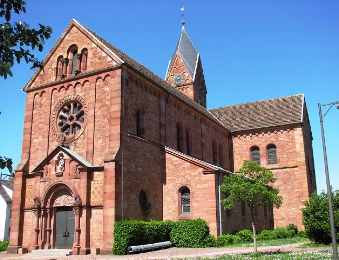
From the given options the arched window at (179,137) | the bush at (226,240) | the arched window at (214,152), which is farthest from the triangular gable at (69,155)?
the arched window at (214,152)

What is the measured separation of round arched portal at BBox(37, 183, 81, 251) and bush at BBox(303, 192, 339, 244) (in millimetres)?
13964

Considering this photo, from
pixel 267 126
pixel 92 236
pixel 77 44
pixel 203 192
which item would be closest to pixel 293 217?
pixel 267 126

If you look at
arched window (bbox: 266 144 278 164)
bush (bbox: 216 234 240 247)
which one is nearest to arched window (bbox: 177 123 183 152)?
bush (bbox: 216 234 240 247)

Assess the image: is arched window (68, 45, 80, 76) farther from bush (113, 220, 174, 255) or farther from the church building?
bush (113, 220, 174, 255)

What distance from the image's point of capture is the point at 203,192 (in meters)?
27.3

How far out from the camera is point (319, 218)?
2303 cm

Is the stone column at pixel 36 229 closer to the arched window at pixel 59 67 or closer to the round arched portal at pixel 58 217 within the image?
the round arched portal at pixel 58 217

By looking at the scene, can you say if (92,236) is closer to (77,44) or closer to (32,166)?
(32,166)

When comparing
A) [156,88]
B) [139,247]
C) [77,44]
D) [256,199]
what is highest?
[77,44]

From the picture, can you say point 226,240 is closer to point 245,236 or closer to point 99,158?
point 245,236

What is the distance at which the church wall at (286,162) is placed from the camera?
134ft

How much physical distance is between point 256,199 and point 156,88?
12.5 meters

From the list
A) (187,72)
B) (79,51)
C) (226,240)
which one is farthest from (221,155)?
(79,51)

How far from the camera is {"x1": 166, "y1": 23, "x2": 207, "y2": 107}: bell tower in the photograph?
53319mm
